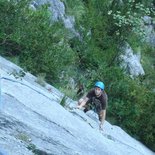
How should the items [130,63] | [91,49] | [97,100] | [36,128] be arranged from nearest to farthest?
1. [36,128]
2. [97,100]
3. [91,49]
4. [130,63]

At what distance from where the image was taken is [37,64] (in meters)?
14.8

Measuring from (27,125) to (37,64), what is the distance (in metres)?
8.27

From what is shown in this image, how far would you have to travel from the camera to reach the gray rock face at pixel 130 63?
72.4ft

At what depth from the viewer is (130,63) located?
2238cm

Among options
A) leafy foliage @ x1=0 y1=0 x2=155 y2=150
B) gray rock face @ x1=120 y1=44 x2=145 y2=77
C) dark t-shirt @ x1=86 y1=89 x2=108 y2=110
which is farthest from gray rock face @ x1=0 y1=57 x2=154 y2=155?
gray rock face @ x1=120 y1=44 x2=145 y2=77

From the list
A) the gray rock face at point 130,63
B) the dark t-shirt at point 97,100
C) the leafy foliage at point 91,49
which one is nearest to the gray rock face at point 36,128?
the dark t-shirt at point 97,100

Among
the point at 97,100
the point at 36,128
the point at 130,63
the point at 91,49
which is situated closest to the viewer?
the point at 36,128

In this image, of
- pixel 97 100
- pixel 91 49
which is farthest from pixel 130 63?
pixel 97 100

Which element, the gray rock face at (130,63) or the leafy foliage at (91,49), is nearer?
the leafy foliage at (91,49)

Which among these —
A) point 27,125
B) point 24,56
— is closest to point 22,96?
point 27,125

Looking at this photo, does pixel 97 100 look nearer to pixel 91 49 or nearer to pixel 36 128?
pixel 36 128

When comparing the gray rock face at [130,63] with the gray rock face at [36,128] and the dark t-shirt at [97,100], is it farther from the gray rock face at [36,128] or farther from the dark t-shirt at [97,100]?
the gray rock face at [36,128]

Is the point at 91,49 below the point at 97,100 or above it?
above

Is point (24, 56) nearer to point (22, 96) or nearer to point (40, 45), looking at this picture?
point (40, 45)
